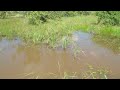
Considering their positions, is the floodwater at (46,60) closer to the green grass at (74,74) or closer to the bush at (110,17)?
the green grass at (74,74)

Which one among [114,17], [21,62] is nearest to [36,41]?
[21,62]

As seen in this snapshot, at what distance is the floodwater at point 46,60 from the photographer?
479cm

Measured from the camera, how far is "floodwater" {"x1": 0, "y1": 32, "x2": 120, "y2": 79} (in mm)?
4789

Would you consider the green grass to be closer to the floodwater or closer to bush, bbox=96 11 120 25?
the floodwater

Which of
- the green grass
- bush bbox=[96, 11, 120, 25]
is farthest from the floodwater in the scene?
bush bbox=[96, 11, 120, 25]

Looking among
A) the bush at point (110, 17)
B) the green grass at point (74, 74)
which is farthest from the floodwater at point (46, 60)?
the bush at point (110, 17)

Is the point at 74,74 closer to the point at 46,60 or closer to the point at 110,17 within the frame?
the point at 46,60

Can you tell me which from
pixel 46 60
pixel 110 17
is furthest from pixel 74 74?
pixel 110 17

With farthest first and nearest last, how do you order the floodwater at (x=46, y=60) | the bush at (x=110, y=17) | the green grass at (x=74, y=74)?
the bush at (x=110, y=17) < the floodwater at (x=46, y=60) < the green grass at (x=74, y=74)

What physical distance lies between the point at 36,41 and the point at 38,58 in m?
0.77
